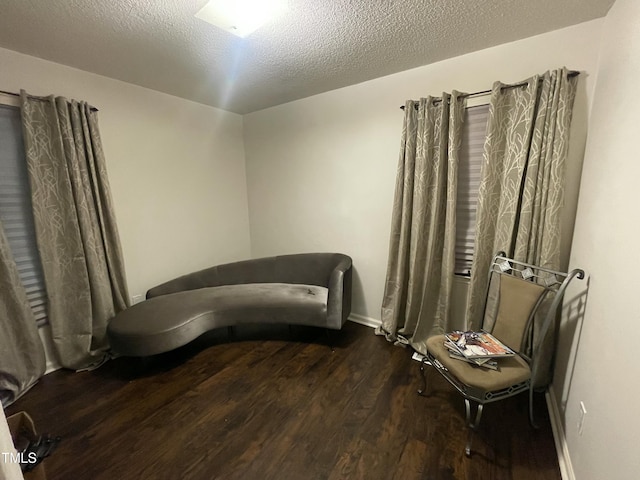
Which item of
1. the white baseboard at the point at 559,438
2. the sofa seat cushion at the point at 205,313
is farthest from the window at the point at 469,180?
the sofa seat cushion at the point at 205,313

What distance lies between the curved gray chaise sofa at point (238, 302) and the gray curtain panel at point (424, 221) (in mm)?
516

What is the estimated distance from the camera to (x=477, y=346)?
5.65 feet

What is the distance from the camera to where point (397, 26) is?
1756 millimetres

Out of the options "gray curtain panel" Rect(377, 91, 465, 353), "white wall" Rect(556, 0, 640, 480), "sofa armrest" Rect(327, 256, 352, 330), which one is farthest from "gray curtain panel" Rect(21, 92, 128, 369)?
"white wall" Rect(556, 0, 640, 480)

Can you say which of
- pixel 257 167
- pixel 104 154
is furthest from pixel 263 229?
pixel 104 154

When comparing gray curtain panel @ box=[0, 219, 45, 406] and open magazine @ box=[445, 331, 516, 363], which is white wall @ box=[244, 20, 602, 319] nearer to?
open magazine @ box=[445, 331, 516, 363]

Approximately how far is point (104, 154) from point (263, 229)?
1.83m

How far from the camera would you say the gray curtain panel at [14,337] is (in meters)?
1.92

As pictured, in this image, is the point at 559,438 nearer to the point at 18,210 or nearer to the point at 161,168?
the point at 161,168

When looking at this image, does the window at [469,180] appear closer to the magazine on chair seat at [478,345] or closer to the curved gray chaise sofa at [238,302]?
the magazine on chair seat at [478,345]

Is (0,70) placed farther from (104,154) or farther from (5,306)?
(5,306)

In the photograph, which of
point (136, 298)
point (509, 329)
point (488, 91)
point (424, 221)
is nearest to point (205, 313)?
point (136, 298)

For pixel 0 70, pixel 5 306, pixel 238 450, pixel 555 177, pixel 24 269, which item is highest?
pixel 0 70

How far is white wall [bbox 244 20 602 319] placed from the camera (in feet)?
6.06
